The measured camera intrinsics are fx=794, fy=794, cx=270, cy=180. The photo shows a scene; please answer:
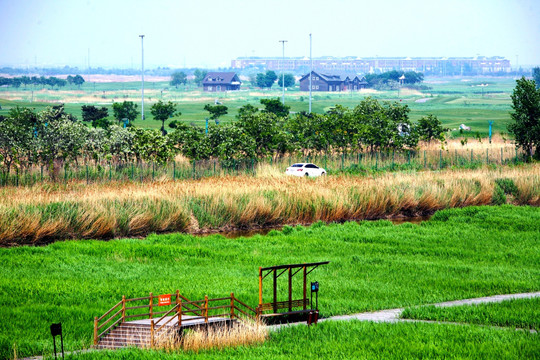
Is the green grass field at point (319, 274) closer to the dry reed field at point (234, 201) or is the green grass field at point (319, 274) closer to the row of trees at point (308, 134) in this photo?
the dry reed field at point (234, 201)

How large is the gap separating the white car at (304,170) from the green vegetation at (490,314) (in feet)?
100

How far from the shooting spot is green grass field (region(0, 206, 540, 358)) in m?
19.4

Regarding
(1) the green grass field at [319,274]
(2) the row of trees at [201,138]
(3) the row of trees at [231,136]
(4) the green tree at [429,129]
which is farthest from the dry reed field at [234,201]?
(4) the green tree at [429,129]

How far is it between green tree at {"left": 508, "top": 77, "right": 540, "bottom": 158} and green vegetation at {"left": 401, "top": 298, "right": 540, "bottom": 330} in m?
42.4

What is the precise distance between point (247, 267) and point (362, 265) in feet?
14.1

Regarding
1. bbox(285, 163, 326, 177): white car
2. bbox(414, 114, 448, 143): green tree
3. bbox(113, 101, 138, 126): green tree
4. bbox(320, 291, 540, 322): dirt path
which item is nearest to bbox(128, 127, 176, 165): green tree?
bbox(285, 163, 326, 177): white car

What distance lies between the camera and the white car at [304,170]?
53.2 meters

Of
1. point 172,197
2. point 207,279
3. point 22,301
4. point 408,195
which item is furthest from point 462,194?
point 22,301

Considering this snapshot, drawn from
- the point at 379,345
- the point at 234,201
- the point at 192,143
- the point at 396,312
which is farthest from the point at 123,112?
the point at 379,345

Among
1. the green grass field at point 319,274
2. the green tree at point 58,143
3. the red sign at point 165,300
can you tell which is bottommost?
the green grass field at point 319,274

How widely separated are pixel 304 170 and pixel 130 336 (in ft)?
113

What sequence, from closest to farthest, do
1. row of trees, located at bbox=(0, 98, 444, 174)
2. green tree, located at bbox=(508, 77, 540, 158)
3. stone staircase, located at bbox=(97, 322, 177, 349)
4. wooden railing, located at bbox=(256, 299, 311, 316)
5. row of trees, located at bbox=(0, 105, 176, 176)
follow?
1. stone staircase, located at bbox=(97, 322, 177, 349)
2. wooden railing, located at bbox=(256, 299, 311, 316)
3. row of trees, located at bbox=(0, 105, 176, 176)
4. row of trees, located at bbox=(0, 98, 444, 174)
5. green tree, located at bbox=(508, 77, 540, 158)

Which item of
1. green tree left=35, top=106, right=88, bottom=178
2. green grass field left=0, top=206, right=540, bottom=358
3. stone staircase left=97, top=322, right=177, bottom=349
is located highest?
green tree left=35, top=106, right=88, bottom=178

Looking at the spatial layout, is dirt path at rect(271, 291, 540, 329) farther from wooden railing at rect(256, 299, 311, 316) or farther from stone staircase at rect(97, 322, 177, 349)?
stone staircase at rect(97, 322, 177, 349)
